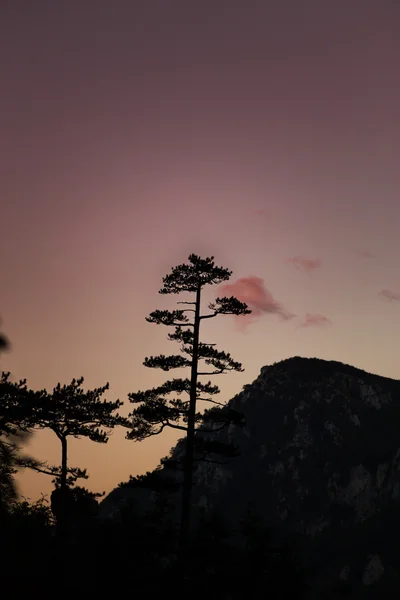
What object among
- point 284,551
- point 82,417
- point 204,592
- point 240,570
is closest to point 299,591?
point 284,551

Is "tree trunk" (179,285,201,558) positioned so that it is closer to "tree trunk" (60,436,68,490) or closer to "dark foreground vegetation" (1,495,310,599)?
"dark foreground vegetation" (1,495,310,599)

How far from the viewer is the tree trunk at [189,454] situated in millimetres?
32750

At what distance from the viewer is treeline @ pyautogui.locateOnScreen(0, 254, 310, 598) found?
28953mm

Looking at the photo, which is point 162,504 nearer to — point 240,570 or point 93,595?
point 240,570

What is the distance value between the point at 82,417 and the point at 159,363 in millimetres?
5868

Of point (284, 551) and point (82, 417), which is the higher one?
point (82, 417)

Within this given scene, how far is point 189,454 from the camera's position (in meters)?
34.2

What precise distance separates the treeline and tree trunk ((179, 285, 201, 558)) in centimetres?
5

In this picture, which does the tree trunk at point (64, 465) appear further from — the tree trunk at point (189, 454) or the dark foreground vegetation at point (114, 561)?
the tree trunk at point (189, 454)

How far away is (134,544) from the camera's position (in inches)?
A: 1240

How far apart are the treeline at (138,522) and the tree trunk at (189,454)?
0.05 m

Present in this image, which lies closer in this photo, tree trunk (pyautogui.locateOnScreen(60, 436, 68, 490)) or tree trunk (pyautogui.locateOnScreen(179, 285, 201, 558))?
tree trunk (pyautogui.locateOnScreen(179, 285, 201, 558))

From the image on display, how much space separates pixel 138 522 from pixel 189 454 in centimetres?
533

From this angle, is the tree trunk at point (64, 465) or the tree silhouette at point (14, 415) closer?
the tree silhouette at point (14, 415)
